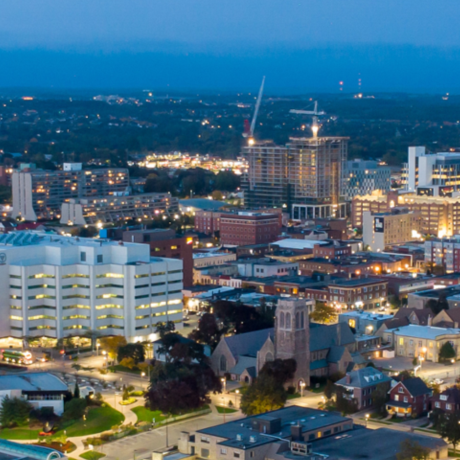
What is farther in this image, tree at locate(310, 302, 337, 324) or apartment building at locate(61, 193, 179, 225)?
apartment building at locate(61, 193, 179, 225)

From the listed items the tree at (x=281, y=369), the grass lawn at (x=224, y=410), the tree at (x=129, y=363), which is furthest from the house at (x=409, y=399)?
the tree at (x=129, y=363)

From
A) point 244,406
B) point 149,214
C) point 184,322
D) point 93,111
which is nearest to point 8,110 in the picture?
point 93,111

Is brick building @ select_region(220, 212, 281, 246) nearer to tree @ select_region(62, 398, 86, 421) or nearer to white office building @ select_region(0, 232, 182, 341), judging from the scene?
white office building @ select_region(0, 232, 182, 341)

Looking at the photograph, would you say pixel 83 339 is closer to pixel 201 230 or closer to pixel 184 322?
pixel 184 322

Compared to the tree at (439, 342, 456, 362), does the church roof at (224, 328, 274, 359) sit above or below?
above

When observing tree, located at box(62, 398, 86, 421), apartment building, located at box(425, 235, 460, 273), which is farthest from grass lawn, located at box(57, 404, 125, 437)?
apartment building, located at box(425, 235, 460, 273)

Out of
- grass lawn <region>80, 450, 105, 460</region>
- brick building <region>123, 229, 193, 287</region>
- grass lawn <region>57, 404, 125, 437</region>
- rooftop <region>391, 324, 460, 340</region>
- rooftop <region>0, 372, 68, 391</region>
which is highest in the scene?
brick building <region>123, 229, 193, 287</region>

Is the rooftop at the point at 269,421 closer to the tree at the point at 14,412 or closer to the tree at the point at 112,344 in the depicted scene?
the tree at the point at 14,412
